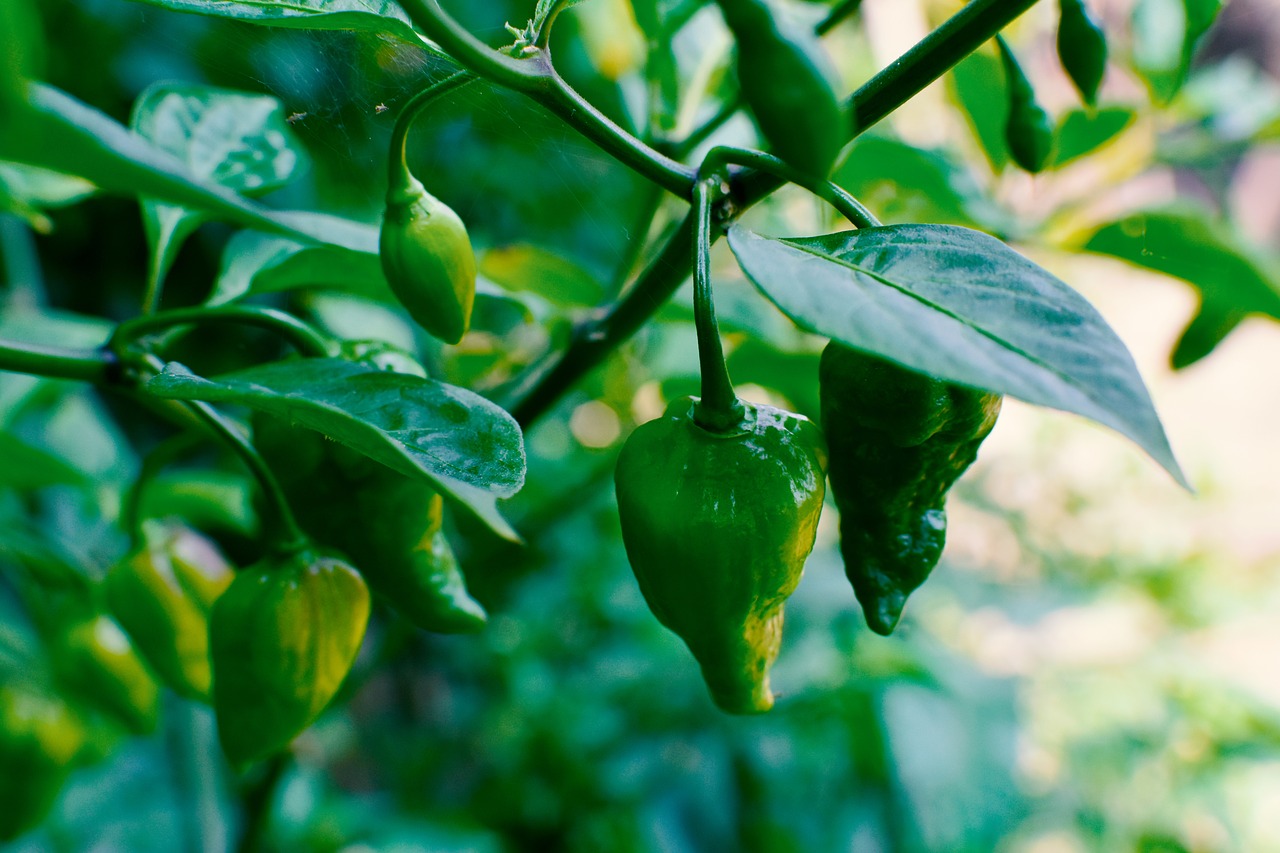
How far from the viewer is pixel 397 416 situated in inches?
10.6

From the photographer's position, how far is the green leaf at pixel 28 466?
496mm

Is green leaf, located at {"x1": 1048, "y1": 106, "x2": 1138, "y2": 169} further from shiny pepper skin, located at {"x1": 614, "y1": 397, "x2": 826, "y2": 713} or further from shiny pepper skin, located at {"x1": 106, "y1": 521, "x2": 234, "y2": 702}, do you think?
shiny pepper skin, located at {"x1": 106, "y1": 521, "x2": 234, "y2": 702}

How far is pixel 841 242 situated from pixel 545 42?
11 centimetres

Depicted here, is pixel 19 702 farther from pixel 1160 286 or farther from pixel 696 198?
pixel 1160 286

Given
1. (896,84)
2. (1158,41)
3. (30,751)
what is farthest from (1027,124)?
(30,751)

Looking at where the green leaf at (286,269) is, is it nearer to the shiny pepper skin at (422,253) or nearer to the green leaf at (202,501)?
the shiny pepper skin at (422,253)

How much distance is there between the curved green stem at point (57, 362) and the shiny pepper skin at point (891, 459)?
245mm

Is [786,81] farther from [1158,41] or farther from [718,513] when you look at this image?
[1158,41]

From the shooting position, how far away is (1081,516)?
2.40 metres

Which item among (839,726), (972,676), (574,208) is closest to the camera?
(839,726)

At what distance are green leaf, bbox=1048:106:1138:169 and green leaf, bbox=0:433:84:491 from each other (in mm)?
627

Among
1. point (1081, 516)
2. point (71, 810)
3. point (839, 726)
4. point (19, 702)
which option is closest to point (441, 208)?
point (19, 702)

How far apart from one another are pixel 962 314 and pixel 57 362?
0.29 meters

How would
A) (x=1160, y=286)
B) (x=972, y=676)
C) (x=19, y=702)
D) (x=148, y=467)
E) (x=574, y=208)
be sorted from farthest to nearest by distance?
(x=1160, y=286)
(x=574, y=208)
(x=972, y=676)
(x=19, y=702)
(x=148, y=467)
